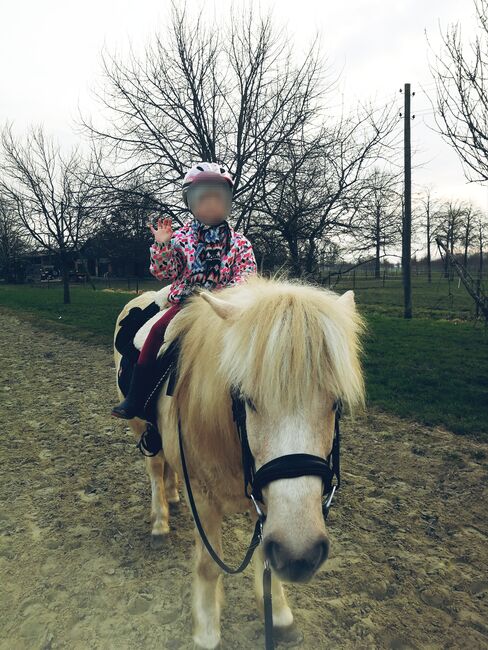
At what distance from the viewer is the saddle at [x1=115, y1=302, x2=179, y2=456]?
229 centimetres

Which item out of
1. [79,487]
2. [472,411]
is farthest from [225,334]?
[472,411]

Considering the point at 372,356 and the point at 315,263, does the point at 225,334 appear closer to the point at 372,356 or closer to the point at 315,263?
the point at 372,356

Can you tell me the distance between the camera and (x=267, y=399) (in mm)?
1412

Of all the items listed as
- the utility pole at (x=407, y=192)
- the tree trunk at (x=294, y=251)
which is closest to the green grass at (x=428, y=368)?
the utility pole at (x=407, y=192)

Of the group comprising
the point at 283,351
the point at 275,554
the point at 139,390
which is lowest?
the point at 275,554

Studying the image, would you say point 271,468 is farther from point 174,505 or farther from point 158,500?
point 174,505

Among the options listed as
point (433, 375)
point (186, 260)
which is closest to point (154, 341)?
point (186, 260)

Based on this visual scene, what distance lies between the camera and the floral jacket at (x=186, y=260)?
2599 millimetres

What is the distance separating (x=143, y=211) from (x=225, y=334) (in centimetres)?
925

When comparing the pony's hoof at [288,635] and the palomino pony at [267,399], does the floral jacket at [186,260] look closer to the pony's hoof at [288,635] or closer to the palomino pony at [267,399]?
the palomino pony at [267,399]

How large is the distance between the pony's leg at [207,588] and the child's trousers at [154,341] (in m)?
0.87

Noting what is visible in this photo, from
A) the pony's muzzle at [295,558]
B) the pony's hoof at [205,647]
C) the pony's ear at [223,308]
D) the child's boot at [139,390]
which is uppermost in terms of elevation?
the pony's ear at [223,308]

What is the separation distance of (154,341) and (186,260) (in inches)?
22.8

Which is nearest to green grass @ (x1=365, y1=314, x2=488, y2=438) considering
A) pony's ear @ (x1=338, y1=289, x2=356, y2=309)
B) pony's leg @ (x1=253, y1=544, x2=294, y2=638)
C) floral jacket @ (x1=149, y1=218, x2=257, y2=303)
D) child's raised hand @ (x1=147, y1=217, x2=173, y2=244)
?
pony's leg @ (x1=253, y1=544, x2=294, y2=638)
